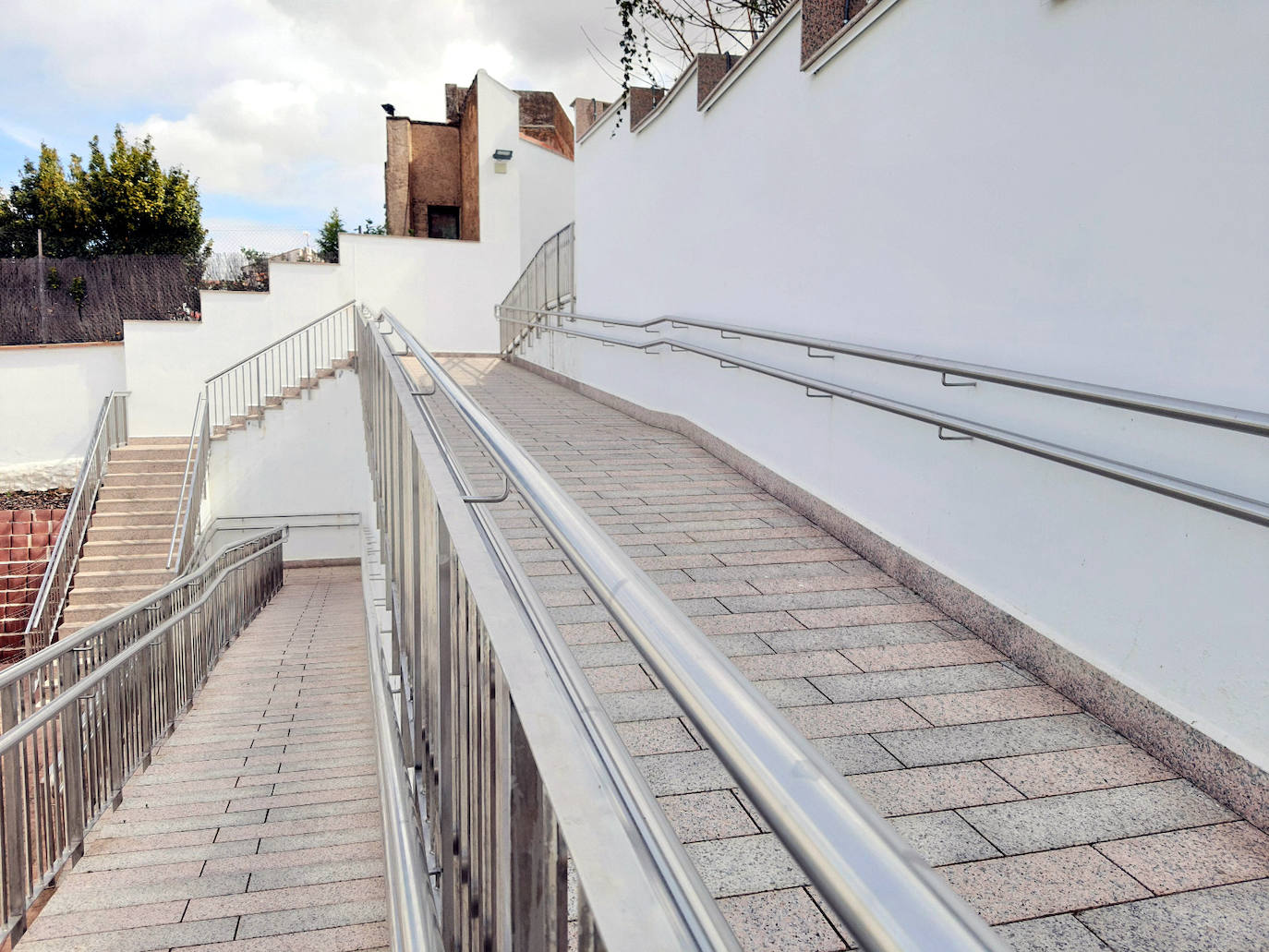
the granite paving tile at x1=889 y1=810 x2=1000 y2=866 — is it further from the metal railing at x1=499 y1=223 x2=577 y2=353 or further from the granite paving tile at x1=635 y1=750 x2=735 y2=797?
the metal railing at x1=499 y1=223 x2=577 y2=353

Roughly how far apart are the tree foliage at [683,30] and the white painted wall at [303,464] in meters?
8.28

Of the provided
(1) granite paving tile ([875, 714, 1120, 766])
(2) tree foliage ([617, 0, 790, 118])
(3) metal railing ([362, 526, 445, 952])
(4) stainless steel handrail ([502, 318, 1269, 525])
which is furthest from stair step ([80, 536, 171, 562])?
(1) granite paving tile ([875, 714, 1120, 766])

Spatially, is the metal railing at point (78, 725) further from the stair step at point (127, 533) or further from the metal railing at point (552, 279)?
the stair step at point (127, 533)

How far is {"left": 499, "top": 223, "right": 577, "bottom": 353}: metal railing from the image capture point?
1159 cm

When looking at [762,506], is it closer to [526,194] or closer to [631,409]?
[631,409]

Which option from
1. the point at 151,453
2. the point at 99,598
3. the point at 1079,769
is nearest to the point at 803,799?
the point at 1079,769

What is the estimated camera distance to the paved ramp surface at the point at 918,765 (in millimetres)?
2055

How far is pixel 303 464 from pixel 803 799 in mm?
16422

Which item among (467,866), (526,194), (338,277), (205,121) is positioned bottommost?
(467,866)

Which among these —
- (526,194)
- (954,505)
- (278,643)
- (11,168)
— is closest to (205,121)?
(11,168)

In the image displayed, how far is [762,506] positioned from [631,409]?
3486 millimetres

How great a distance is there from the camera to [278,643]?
35.2 ft

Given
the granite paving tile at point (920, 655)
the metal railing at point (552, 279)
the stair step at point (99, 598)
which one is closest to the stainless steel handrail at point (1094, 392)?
the granite paving tile at point (920, 655)

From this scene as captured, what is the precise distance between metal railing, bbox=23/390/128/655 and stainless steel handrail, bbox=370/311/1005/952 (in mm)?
12512
